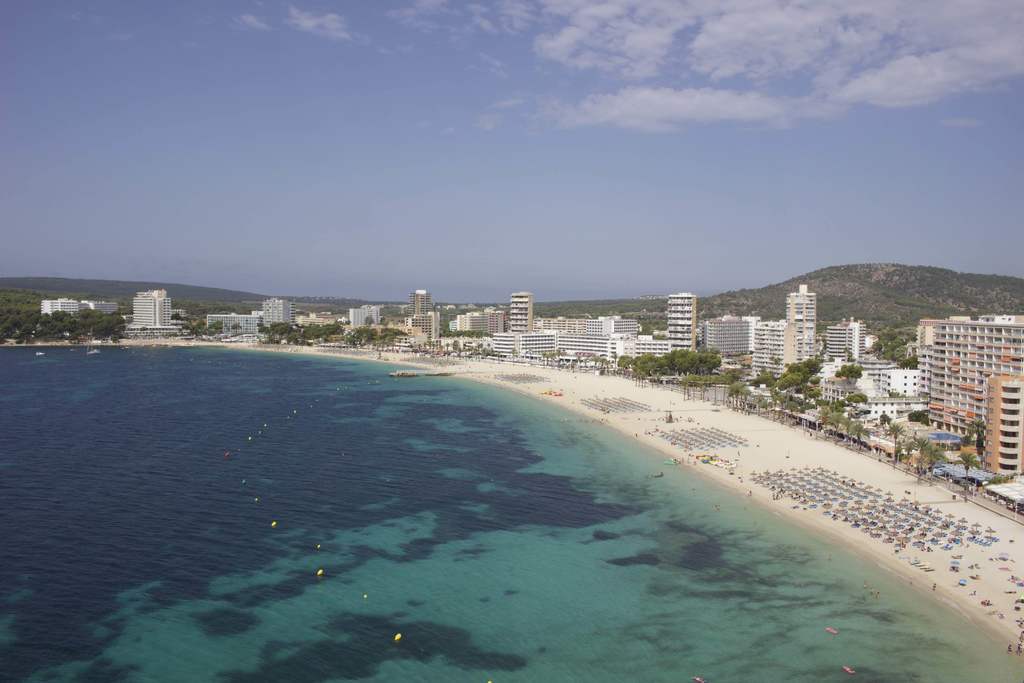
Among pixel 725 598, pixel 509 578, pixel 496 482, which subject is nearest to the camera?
pixel 725 598

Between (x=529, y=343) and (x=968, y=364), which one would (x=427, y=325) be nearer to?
(x=529, y=343)

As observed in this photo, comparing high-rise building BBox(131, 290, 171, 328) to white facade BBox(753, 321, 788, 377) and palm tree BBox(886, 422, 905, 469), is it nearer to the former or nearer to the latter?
white facade BBox(753, 321, 788, 377)

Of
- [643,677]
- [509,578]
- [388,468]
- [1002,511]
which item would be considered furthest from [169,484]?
[1002,511]

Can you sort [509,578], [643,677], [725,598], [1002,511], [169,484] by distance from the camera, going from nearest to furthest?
[643,677]
[725,598]
[509,578]
[1002,511]
[169,484]

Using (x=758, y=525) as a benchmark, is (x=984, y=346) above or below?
above

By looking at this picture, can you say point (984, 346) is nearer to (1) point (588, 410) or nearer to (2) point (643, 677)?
(1) point (588, 410)

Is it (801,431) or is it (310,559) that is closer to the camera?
(310,559)

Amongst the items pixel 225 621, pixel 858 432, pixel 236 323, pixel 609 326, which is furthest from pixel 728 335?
pixel 236 323
